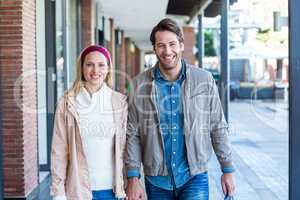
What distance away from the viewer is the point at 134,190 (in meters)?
2.65

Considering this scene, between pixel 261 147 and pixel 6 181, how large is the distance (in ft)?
18.2

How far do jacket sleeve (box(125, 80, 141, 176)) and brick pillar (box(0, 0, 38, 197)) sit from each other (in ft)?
8.50

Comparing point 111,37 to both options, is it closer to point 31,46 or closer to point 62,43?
point 62,43

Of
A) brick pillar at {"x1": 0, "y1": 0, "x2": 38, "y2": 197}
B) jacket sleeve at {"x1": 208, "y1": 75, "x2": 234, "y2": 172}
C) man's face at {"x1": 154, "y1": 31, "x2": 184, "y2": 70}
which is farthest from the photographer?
brick pillar at {"x1": 0, "y1": 0, "x2": 38, "y2": 197}

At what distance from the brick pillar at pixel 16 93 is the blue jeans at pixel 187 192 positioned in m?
2.70

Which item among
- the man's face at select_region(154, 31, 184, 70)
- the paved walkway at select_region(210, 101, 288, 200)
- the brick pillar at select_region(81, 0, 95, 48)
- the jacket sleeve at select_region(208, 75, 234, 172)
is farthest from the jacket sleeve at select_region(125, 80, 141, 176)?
the brick pillar at select_region(81, 0, 95, 48)

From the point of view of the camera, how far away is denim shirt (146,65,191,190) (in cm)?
260

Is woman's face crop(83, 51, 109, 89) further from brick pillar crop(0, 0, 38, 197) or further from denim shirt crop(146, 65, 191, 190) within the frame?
brick pillar crop(0, 0, 38, 197)

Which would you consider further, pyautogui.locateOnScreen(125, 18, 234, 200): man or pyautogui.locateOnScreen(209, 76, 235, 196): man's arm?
pyautogui.locateOnScreen(209, 76, 235, 196): man's arm

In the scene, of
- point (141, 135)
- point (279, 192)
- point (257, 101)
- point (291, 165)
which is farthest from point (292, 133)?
point (257, 101)

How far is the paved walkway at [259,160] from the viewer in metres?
5.81

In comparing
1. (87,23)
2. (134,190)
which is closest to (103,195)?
(134,190)

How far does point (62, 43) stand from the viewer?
7656 mm

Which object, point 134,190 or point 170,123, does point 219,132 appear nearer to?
point 170,123
